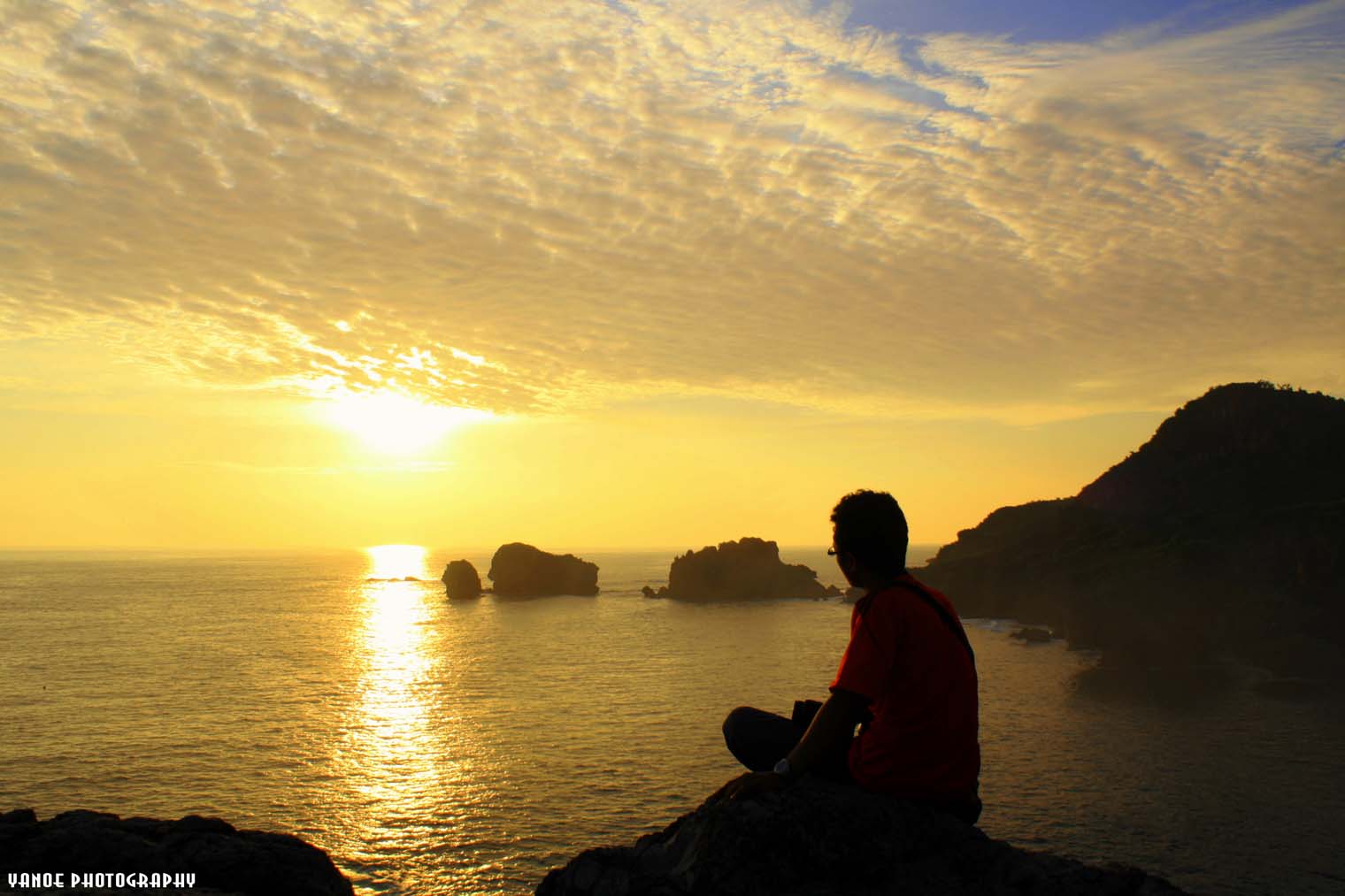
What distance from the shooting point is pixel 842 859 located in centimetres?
639

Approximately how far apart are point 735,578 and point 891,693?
146490 mm

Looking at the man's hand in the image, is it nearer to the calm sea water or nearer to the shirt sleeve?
the shirt sleeve

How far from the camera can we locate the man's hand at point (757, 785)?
641 centimetres

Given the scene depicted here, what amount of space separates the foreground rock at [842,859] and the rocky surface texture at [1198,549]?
7218 centimetres

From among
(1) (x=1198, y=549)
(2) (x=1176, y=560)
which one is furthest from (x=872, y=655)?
(1) (x=1198, y=549)

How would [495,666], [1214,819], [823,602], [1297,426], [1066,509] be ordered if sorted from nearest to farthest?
1. [1214,819]
2. [495,666]
3. [1297,426]
4. [1066,509]
5. [823,602]

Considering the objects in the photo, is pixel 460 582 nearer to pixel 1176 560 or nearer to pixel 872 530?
pixel 1176 560

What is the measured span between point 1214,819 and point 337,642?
83.4m

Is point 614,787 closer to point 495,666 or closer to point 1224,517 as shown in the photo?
point 495,666

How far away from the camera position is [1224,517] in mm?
88500

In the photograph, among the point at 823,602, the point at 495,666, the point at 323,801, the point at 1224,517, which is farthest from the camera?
the point at 823,602

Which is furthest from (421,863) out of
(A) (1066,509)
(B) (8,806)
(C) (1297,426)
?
(C) (1297,426)

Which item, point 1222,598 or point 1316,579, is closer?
point 1316,579

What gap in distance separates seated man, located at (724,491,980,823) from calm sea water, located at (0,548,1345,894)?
2276 centimetres
